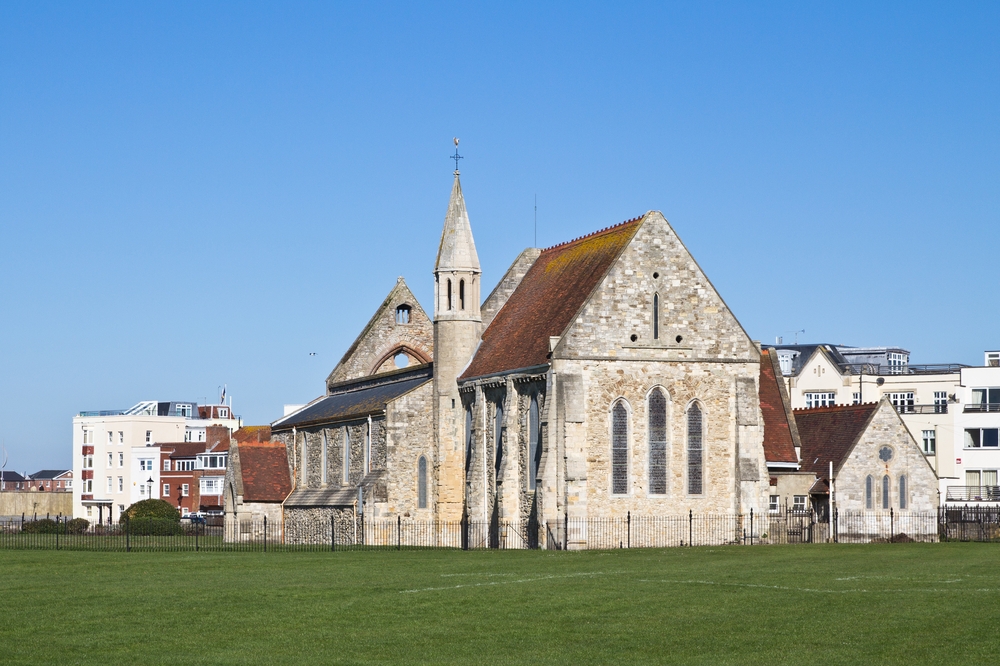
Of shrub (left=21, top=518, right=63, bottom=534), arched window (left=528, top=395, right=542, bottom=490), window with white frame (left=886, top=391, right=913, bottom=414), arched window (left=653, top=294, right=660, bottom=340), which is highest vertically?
arched window (left=653, top=294, right=660, bottom=340)

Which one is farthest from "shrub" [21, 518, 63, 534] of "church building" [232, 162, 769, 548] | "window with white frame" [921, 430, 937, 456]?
"window with white frame" [921, 430, 937, 456]

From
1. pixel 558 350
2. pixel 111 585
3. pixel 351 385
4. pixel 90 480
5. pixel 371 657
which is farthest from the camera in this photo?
pixel 90 480

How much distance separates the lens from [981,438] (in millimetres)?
84438

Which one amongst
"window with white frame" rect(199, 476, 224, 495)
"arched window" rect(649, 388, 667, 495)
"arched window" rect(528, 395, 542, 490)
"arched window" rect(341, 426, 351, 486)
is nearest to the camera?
"arched window" rect(649, 388, 667, 495)

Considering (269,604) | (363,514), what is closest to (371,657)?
(269,604)

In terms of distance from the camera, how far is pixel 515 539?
55.8 m

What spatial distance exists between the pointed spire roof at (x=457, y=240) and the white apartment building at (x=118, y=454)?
236ft

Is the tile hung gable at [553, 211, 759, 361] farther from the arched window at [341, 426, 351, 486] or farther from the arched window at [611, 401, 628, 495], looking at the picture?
the arched window at [341, 426, 351, 486]

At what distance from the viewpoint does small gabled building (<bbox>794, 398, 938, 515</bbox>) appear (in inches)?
2298

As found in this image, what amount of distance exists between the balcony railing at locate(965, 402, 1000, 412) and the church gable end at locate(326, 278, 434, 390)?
31117 mm

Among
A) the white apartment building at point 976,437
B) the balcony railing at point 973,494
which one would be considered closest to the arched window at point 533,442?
the white apartment building at point 976,437

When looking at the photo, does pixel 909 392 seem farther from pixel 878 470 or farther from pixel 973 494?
pixel 878 470

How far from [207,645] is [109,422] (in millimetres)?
119580

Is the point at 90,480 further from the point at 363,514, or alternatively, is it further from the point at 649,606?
the point at 649,606
